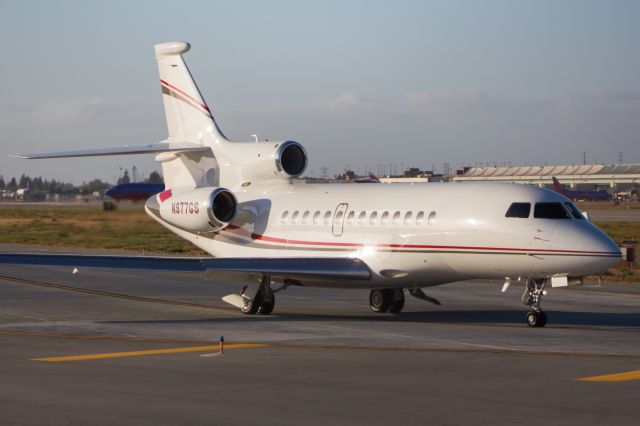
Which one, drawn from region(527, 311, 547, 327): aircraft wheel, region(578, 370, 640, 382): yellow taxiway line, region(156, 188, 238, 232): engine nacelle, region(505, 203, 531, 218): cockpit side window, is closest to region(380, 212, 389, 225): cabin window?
region(505, 203, 531, 218): cockpit side window

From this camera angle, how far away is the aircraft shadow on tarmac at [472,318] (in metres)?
24.2

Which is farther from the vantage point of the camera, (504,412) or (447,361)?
(447,361)

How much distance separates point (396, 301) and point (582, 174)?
451 ft

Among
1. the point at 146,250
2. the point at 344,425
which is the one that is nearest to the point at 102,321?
the point at 344,425

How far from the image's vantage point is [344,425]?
1158 cm

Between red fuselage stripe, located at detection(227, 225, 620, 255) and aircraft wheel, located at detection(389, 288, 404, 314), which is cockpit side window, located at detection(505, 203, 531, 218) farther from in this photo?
aircraft wheel, located at detection(389, 288, 404, 314)

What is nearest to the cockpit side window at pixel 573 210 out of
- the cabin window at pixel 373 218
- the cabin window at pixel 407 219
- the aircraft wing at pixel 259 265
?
the cabin window at pixel 407 219

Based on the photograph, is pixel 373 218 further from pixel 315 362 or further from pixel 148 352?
pixel 315 362

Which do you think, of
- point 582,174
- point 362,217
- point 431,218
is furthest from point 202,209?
point 582,174

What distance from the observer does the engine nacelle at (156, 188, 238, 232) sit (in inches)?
1096

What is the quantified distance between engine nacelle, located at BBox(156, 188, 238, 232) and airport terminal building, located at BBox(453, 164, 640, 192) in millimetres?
119191

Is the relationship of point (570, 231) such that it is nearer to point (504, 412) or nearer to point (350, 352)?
point (350, 352)

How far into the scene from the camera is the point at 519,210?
23141mm

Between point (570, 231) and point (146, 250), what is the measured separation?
1434 inches
